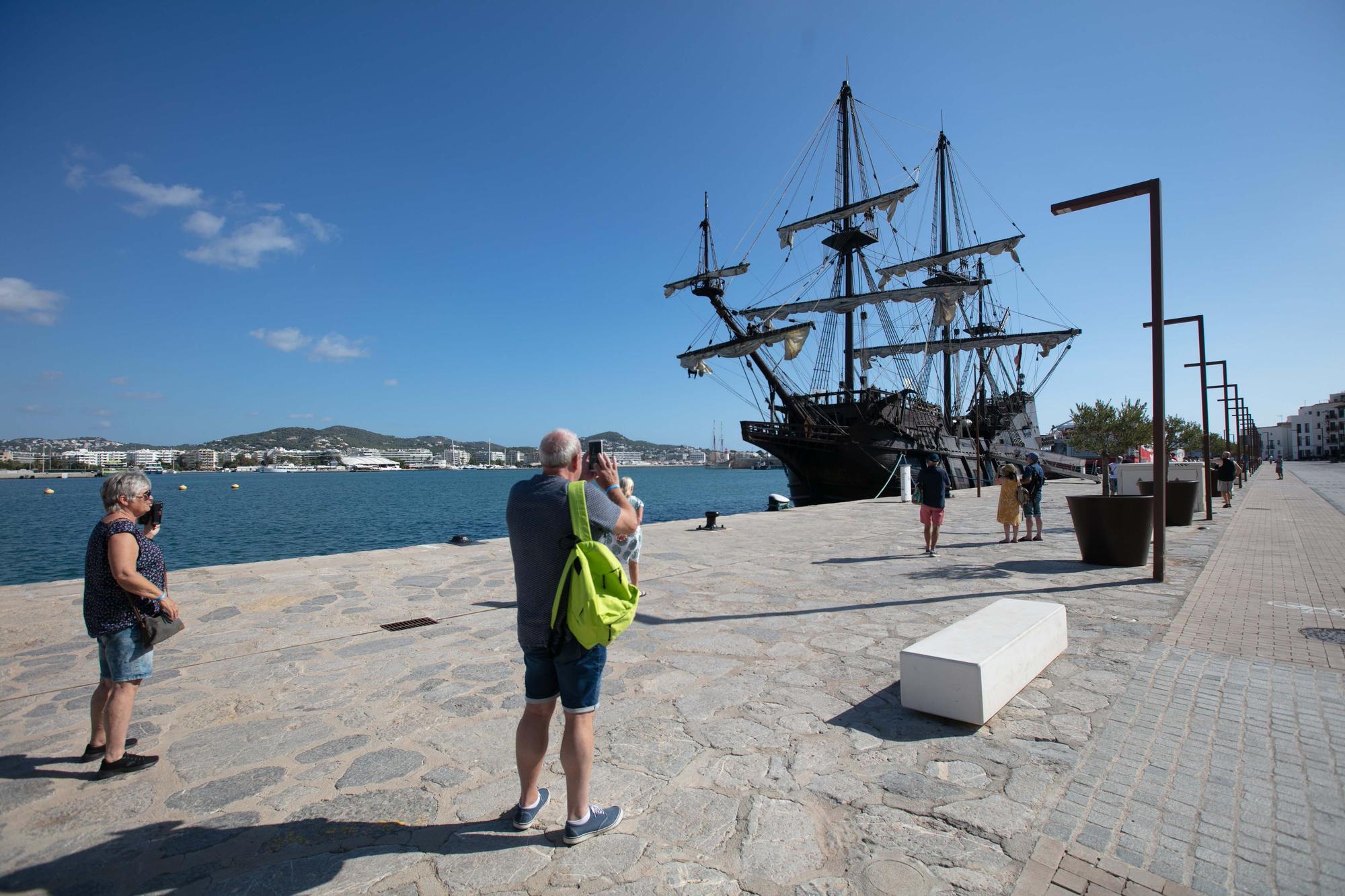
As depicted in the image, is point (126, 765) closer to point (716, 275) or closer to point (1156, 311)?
point (1156, 311)

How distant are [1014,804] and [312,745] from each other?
3.58 m

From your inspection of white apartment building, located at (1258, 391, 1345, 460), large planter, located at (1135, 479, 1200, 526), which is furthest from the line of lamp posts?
white apartment building, located at (1258, 391, 1345, 460)

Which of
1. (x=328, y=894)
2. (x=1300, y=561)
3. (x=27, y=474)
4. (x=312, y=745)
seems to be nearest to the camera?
(x=328, y=894)

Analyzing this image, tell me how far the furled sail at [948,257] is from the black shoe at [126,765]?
123 ft

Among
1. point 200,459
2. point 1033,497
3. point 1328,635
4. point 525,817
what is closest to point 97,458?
point 200,459

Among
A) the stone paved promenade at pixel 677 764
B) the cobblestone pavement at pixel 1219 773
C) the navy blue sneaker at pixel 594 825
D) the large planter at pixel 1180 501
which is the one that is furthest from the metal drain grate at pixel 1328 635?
the large planter at pixel 1180 501

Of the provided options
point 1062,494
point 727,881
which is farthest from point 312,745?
point 1062,494

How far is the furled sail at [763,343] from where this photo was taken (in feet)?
A: 91.0

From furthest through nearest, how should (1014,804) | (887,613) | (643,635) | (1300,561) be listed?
(1300,561), (887,613), (643,635), (1014,804)

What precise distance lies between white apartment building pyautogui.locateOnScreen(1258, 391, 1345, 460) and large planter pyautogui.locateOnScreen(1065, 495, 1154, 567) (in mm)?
134068

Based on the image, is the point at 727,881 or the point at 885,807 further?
the point at 885,807

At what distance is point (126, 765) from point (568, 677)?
8.18ft

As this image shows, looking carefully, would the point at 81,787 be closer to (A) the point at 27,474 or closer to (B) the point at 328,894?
(B) the point at 328,894

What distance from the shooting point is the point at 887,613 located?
237 inches
